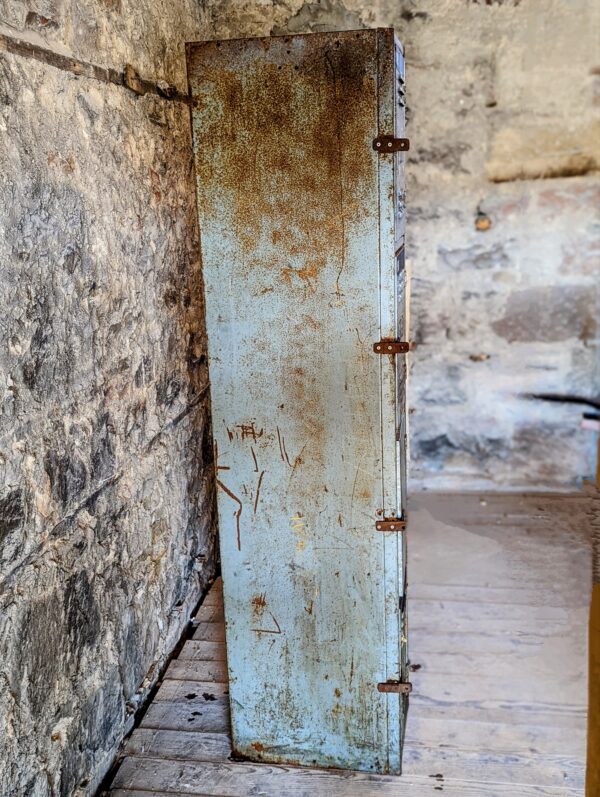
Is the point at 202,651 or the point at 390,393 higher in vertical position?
the point at 390,393

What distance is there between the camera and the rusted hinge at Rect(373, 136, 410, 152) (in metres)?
1.73

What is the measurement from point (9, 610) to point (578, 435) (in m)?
2.90

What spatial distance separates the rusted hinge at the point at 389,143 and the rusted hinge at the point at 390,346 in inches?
17.2

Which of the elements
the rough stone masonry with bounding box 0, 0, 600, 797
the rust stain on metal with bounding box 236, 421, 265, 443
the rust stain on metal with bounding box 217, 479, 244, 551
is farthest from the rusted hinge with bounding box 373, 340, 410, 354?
the rough stone masonry with bounding box 0, 0, 600, 797

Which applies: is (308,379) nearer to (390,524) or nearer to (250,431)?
(250,431)

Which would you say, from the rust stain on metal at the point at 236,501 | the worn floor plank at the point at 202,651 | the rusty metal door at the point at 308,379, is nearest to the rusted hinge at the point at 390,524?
the rusty metal door at the point at 308,379

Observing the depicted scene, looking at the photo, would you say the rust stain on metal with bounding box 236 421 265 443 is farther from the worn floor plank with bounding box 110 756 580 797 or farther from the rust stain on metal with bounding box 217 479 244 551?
the worn floor plank with bounding box 110 756 580 797

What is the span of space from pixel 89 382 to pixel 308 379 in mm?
591

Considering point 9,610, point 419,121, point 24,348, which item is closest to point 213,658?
point 9,610

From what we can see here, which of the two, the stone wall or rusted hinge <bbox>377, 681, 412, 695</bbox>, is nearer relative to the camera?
the stone wall

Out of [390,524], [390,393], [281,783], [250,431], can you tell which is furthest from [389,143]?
[281,783]

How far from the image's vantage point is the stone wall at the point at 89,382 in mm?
1697

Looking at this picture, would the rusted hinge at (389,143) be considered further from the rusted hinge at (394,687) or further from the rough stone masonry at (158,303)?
the rusted hinge at (394,687)

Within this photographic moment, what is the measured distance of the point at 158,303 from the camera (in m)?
2.55
